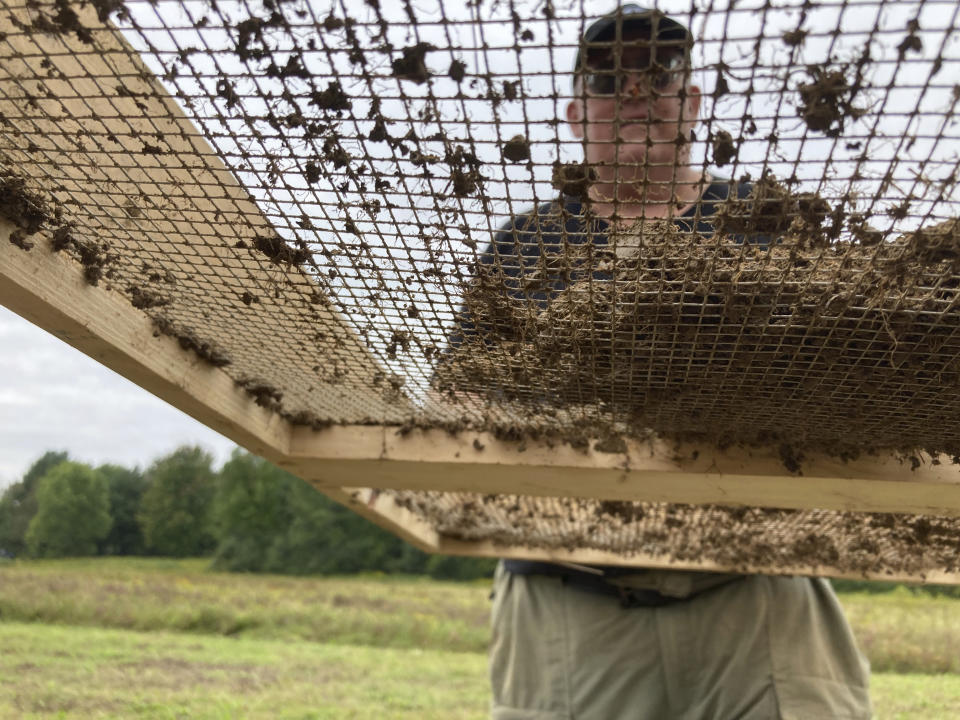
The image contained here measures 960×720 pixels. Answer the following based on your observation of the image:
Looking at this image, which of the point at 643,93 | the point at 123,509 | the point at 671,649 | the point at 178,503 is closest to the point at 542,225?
the point at 643,93

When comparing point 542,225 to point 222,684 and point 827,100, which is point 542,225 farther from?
point 222,684

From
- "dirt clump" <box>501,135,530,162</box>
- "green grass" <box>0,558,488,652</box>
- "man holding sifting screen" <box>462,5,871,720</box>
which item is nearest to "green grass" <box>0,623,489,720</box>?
"green grass" <box>0,558,488,652</box>

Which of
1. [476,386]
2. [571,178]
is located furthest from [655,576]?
[571,178]

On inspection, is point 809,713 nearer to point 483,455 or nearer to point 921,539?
point 921,539

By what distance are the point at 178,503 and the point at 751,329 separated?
294 centimetres

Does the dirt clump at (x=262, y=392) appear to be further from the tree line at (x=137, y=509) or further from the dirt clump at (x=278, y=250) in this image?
the tree line at (x=137, y=509)

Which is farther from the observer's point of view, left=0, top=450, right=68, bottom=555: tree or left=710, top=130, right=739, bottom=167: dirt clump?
left=0, top=450, right=68, bottom=555: tree

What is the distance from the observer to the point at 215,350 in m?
0.90

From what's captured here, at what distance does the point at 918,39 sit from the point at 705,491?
711mm

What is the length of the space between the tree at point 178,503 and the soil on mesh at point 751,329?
7.46 ft

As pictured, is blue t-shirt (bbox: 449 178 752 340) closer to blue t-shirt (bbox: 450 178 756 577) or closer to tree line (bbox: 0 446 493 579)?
blue t-shirt (bbox: 450 178 756 577)

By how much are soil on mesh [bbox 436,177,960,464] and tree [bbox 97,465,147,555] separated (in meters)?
2.10

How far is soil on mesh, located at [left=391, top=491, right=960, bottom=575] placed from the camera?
1.33 metres

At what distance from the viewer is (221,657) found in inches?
106
